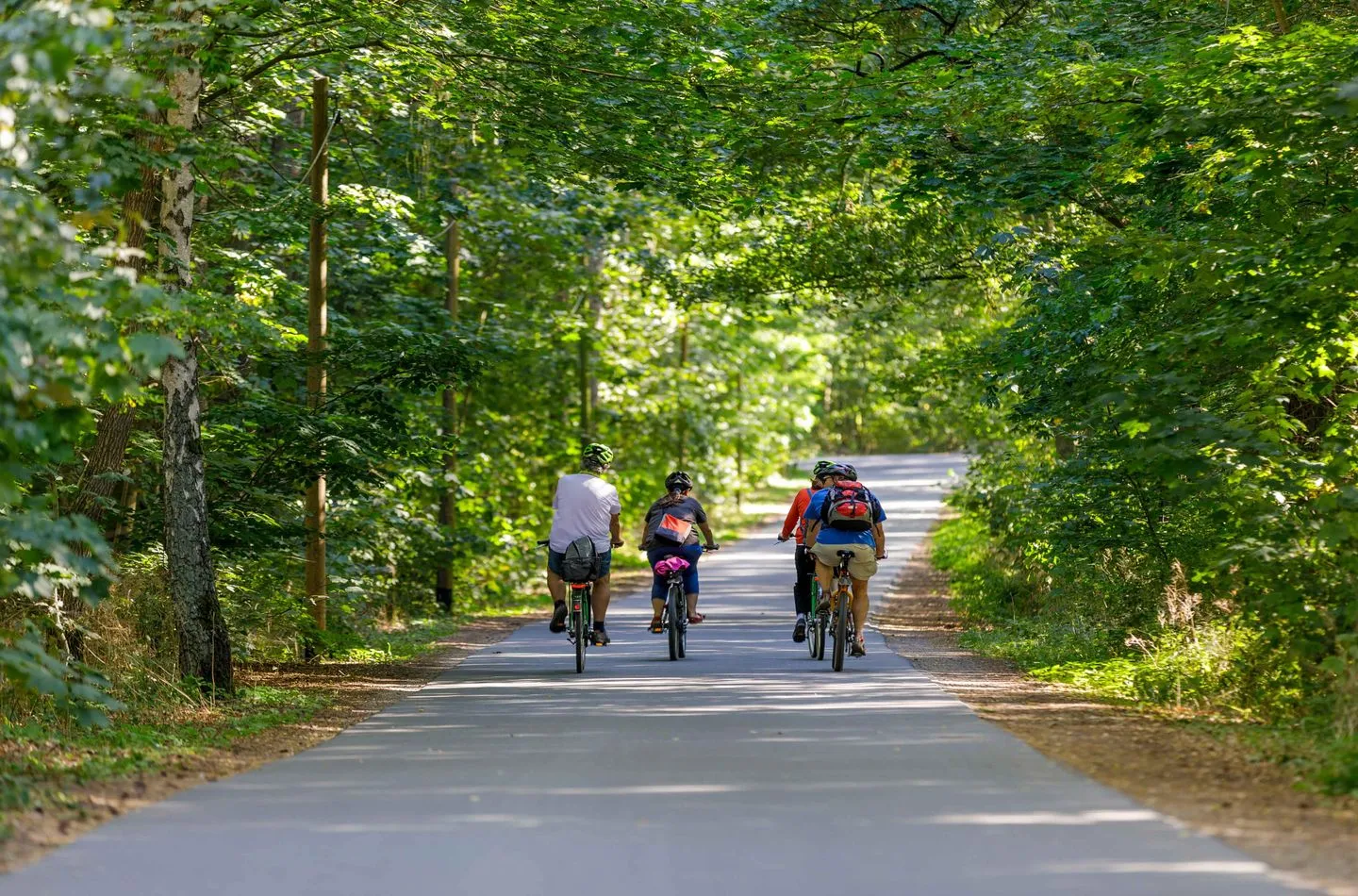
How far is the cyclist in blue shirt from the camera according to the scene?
16.0 m

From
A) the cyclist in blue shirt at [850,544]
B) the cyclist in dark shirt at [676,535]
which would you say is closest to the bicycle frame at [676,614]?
the cyclist in dark shirt at [676,535]

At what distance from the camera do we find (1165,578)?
16.0m

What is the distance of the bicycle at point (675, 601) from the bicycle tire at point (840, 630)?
174cm

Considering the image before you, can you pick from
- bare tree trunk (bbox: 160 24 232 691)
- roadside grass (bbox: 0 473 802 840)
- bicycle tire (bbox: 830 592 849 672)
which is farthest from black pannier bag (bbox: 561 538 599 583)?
bare tree trunk (bbox: 160 24 232 691)

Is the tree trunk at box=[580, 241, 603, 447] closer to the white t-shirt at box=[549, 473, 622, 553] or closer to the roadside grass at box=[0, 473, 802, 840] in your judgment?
the roadside grass at box=[0, 473, 802, 840]

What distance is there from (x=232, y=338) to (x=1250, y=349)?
9.03 meters

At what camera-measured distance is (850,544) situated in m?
16.1

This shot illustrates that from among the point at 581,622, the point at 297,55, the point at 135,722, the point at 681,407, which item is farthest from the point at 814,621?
the point at 681,407

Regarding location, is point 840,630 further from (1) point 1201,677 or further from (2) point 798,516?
(1) point 1201,677

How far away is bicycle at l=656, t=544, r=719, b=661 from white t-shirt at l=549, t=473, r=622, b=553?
1.09 m

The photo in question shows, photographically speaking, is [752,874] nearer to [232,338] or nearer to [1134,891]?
[1134,891]

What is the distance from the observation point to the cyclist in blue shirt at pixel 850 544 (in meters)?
16.0

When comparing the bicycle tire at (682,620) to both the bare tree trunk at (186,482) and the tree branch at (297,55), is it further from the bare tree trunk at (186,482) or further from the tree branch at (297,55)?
the tree branch at (297,55)

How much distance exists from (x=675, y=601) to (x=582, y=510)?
62.7 inches
